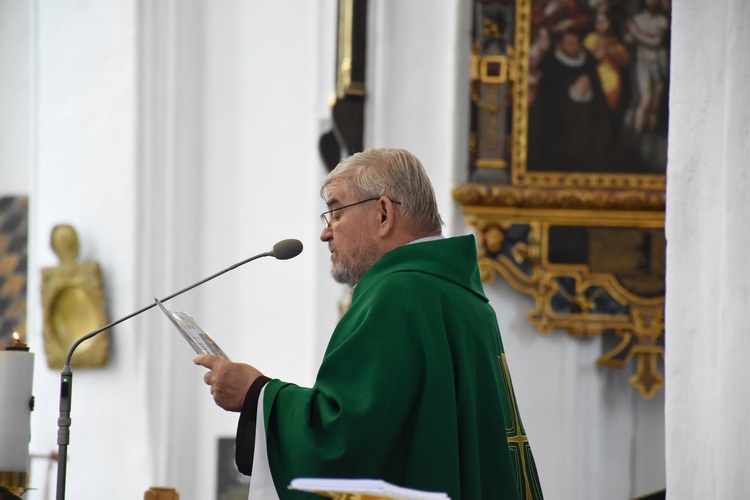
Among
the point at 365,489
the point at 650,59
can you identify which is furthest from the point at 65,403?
the point at 650,59

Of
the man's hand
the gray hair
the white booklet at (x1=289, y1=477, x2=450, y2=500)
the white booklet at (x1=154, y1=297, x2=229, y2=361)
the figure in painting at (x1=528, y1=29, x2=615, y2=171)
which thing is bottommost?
the white booklet at (x1=289, y1=477, x2=450, y2=500)

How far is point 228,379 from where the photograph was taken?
3.31 metres

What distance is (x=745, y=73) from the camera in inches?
134

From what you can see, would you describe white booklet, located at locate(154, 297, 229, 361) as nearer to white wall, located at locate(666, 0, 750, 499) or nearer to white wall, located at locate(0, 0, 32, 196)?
white wall, located at locate(666, 0, 750, 499)

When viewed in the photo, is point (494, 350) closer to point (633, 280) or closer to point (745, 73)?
point (745, 73)

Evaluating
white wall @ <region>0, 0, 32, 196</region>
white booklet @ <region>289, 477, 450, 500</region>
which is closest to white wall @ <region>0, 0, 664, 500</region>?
white wall @ <region>0, 0, 32, 196</region>

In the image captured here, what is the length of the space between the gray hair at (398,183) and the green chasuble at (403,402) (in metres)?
0.19

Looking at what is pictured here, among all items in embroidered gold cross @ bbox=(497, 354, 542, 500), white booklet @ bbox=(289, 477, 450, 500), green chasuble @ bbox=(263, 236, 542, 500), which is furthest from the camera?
embroidered gold cross @ bbox=(497, 354, 542, 500)

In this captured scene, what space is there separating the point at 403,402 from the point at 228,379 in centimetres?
49

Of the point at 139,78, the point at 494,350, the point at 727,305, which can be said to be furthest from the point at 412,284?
the point at 139,78

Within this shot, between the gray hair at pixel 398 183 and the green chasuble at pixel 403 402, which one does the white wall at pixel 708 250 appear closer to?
the green chasuble at pixel 403 402

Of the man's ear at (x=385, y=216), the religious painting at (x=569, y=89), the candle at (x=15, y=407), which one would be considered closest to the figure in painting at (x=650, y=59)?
the religious painting at (x=569, y=89)

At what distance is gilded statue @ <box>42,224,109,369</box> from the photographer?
9.53 m

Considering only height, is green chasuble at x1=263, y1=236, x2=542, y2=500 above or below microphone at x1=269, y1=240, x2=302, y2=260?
below
